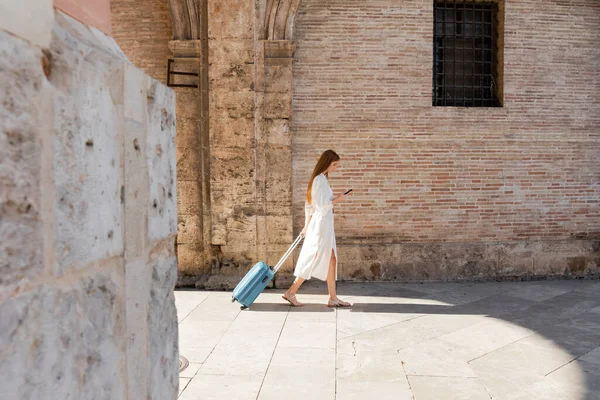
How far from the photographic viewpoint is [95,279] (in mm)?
1052

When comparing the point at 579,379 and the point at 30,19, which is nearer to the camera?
the point at 30,19

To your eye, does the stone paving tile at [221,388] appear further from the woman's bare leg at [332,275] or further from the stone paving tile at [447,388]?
the woman's bare leg at [332,275]

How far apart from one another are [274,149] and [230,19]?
6.14 ft

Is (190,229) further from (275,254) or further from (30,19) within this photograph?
(30,19)

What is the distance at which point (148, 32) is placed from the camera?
752cm

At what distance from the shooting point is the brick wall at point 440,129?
24.4ft

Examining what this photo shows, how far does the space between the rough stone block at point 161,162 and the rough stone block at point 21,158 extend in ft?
1.46

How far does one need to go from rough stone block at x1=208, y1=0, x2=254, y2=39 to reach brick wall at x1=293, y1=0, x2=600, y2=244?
763 millimetres

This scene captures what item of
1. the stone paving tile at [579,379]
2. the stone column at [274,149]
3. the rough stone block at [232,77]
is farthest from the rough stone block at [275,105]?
the stone paving tile at [579,379]

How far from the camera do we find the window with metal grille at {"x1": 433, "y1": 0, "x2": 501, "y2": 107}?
785 centimetres

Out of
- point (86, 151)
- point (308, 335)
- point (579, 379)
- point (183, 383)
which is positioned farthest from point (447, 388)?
point (86, 151)

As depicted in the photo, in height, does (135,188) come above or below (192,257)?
above

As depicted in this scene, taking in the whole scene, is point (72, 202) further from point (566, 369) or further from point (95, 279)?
point (566, 369)

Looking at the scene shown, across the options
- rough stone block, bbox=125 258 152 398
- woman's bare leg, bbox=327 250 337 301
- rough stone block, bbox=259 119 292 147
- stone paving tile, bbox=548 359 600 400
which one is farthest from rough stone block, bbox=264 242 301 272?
rough stone block, bbox=125 258 152 398
